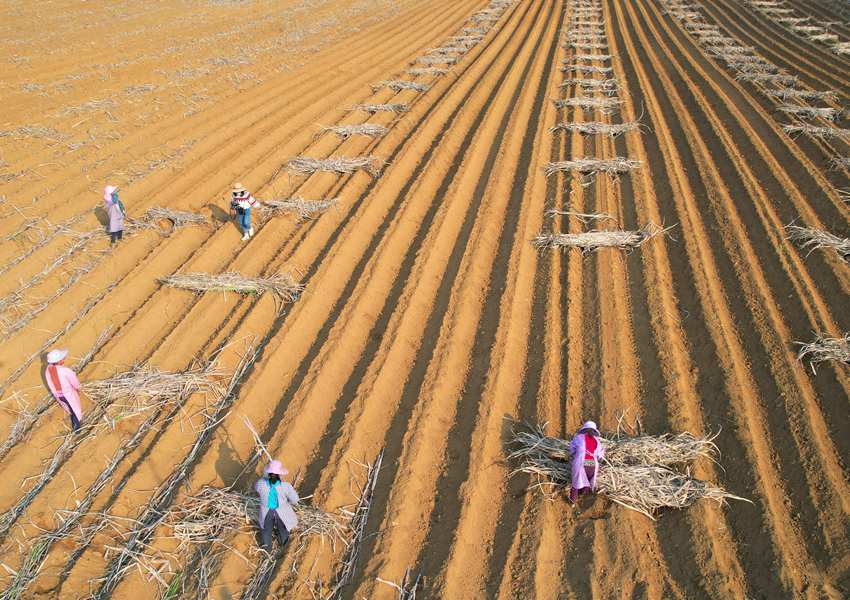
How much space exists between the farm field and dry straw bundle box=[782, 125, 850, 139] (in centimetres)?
6

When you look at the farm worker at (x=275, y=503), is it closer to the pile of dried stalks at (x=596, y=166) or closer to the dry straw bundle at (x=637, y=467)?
the dry straw bundle at (x=637, y=467)

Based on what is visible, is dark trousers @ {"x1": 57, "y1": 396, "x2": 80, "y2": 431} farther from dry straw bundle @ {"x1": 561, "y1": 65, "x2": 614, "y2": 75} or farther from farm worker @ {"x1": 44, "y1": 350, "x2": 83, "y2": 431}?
dry straw bundle @ {"x1": 561, "y1": 65, "x2": 614, "y2": 75}

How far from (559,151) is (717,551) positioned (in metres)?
8.52

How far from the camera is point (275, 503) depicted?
4672 millimetres

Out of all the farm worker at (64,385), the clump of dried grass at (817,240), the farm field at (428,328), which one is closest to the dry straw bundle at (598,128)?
the farm field at (428,328)

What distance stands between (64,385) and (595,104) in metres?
12.0

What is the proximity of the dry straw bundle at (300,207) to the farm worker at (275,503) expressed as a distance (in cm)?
569

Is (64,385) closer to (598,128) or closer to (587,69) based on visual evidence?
(598,128)

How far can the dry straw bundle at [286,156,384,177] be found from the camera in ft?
36.3

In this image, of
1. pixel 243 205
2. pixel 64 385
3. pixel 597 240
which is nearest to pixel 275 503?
pixel 64 385

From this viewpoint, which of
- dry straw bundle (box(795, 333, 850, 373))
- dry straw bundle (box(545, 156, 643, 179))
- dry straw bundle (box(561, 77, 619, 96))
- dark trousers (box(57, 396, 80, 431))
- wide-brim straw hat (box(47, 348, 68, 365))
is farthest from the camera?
dry straw bundle (box(561, 77, 619, 96))

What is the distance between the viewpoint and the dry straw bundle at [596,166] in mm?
10602

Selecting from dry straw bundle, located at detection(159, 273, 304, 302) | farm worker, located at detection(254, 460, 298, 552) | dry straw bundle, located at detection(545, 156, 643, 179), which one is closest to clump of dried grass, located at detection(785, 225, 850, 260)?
dry straw bundle, located at detection(545, 156, 643, 179)

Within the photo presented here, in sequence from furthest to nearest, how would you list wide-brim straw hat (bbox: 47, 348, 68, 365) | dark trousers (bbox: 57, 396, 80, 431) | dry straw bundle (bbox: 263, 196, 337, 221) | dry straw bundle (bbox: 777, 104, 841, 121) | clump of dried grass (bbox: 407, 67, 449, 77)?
1. clump of dried grass (bbox: 407, 67, 449, 77)
2. dry straw bundle (bbox: 777, 104, 841, 121)
3. dry straw bundle (bbox: 263, 196, 337, 221)
4. dark trousers (bbox: 57, 396, 80, 431)
5. wide-brim straw hat (bbox: 47, 348, 68, 365)
